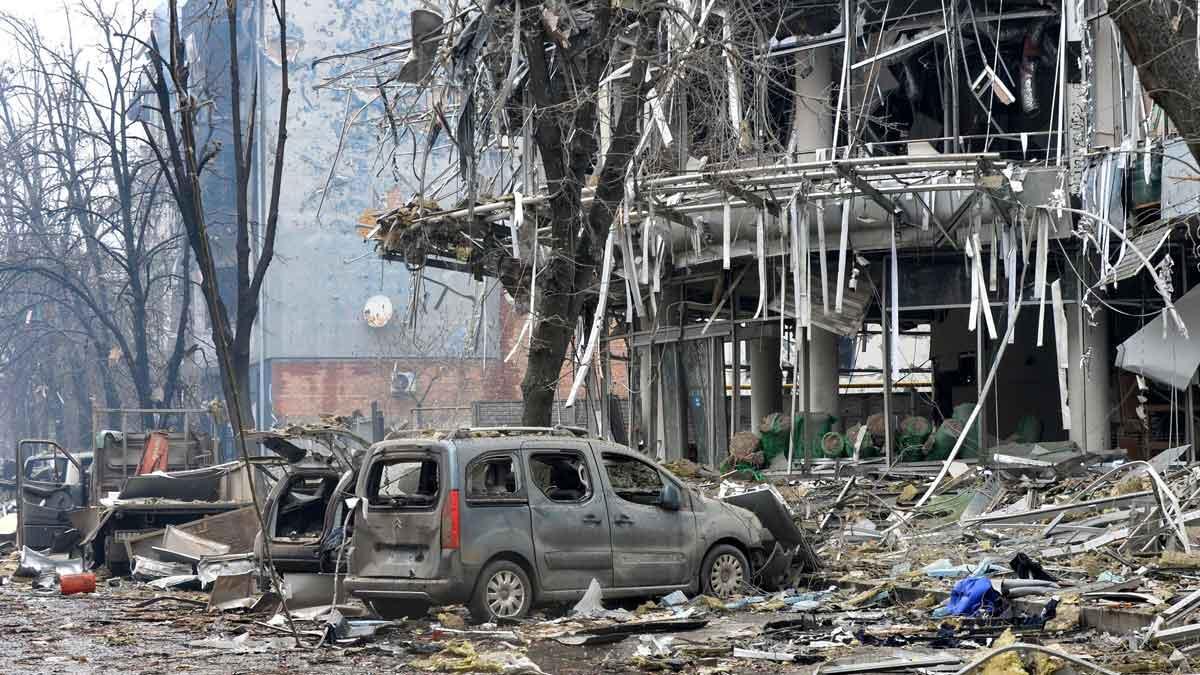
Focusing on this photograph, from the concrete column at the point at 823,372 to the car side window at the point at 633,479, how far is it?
9381 mm

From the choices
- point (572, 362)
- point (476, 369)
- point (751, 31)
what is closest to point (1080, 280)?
point (751, 31)

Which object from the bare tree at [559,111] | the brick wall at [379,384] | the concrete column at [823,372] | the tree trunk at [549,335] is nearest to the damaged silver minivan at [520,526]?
the tree trunk at [549,335]

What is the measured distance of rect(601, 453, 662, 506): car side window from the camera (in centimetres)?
1459

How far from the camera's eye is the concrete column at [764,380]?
82.8ft

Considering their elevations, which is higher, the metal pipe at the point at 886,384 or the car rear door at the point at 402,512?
the metal pipe at the point at 886,384

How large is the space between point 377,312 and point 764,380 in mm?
33505

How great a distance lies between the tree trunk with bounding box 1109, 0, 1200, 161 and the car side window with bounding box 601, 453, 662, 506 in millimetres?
7867

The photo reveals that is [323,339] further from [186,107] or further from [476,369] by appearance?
[186,107]

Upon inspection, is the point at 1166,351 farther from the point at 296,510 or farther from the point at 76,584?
the point at 76,584

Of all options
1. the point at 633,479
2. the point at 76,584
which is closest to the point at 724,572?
the point at 633,479

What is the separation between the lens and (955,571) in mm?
14562

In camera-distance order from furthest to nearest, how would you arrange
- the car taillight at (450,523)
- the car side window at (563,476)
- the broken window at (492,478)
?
1. the car side window at (563,476)
2. the broken window at (492,478)
3. the car taillight at (450,523)

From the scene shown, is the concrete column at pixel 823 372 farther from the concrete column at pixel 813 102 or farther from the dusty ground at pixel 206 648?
the dusty ground at pixel 206 648

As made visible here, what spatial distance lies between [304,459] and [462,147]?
15.4ft
